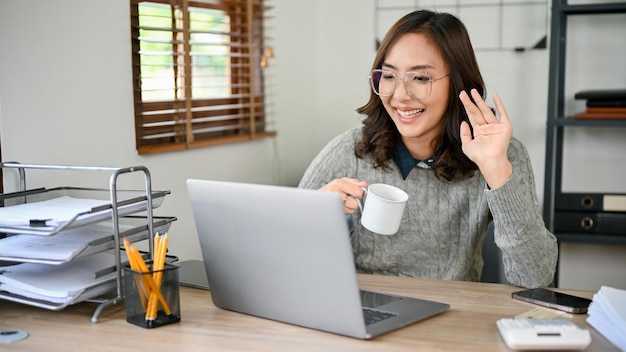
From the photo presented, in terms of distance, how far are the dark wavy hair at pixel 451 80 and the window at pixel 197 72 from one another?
0.80 metres

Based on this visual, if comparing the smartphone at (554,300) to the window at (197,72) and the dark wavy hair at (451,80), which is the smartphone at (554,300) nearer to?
the dark wavy hair at (451,80)

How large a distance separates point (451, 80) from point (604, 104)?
1.25m

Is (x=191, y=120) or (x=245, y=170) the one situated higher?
(x=191, y=120)

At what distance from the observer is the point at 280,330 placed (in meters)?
1.22

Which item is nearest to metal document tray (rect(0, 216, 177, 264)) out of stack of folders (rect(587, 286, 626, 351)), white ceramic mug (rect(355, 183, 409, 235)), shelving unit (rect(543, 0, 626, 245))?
white ceramic mug (rect(355, 183, 409, 235))

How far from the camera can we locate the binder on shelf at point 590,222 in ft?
9.28

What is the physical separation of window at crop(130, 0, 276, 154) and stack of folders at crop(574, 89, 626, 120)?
1247 millimetres

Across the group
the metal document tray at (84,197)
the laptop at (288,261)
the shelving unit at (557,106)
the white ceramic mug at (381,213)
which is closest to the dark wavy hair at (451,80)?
the white ceramic mug at (381,213)

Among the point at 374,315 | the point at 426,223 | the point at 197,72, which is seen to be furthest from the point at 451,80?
the point at 197,72

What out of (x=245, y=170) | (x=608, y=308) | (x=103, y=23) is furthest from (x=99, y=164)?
(x=608, y=308)

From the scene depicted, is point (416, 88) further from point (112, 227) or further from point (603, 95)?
point (603, 95)

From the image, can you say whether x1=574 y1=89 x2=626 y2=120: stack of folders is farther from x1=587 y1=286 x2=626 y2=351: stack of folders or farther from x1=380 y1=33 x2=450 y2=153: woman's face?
x1=587 y1=286 x2=626 y2=351: stack of folders

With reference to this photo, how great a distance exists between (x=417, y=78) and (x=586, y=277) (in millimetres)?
1766

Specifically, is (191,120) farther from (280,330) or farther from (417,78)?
(280,330)
